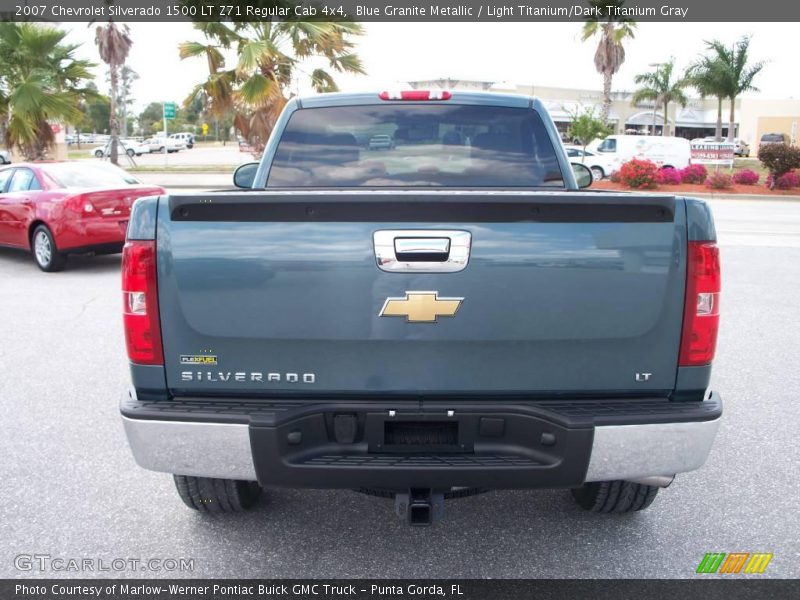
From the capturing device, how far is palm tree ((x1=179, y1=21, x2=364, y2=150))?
742 inches

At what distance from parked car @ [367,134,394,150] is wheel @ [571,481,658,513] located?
2.13 m

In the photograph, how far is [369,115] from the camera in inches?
169

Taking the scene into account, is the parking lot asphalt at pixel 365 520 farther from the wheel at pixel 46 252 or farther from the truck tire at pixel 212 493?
the wheel at pixel 46 252

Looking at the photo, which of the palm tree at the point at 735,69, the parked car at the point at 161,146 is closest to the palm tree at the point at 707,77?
the palm tree at the point at 735,69

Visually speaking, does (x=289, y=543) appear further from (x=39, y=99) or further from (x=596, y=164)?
(x=596, y=164)

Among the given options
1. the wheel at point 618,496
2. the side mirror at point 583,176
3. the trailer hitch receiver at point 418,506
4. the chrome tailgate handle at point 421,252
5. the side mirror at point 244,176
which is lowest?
the wheel at point 618,496

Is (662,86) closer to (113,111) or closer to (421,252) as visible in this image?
(113,111)

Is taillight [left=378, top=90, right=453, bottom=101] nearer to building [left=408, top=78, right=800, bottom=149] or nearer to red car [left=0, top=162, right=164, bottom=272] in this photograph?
red car [left=0, top=162, right=164, bottom=272]

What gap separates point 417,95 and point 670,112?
3099 inches

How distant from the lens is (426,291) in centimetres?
262

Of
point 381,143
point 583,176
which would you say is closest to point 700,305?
point 381,143

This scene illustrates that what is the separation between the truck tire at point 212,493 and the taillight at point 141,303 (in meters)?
0.77

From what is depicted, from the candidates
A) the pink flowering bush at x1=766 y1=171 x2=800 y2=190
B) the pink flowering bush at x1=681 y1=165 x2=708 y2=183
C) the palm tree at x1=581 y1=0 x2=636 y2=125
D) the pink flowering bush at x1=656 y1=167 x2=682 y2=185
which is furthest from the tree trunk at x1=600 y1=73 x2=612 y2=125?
the pink flowering bush at x1=766 y1=171 x2=800 y2=190

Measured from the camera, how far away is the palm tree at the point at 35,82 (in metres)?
17.6
